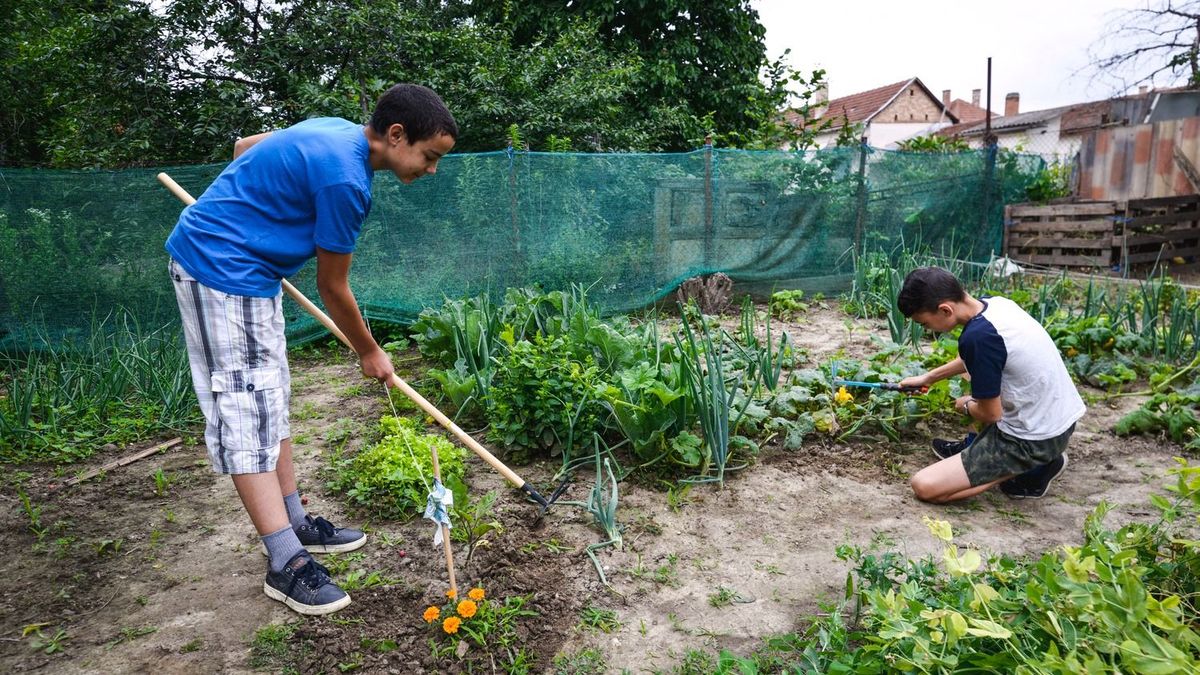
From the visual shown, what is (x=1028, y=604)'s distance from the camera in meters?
1.31

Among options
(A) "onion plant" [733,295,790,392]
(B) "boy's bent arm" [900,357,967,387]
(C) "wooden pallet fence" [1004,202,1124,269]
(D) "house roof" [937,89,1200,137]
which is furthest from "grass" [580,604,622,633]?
(D) "house roof" [937,89,1200,137]

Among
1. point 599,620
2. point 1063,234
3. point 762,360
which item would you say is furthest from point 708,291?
point 599,620

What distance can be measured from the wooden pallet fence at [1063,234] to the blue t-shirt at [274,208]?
7.87 m

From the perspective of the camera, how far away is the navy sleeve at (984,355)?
257 cm

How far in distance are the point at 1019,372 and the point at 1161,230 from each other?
692 centimetres

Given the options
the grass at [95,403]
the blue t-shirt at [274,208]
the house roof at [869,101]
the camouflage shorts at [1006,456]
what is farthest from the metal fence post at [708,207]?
the house roof at [869,101]

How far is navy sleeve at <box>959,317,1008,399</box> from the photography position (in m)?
2.57

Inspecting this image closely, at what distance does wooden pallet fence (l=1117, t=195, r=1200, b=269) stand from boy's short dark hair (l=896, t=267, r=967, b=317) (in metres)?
6.12

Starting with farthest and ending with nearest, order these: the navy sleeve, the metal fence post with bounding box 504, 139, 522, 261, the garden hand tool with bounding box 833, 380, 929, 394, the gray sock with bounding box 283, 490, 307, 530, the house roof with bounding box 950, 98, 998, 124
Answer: the house roof with bounding box 950, 98, 998, 124 < the metal fence post with bounding box 504, 139, 522, 261 < the garden hand tool with bounding box 833, 380, 929, 394 < the navy sleeve < the gray sock with bounding box 283, 490, 307, 530

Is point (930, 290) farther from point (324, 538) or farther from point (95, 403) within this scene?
point (95, 403)

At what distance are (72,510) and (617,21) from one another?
33.6 ft

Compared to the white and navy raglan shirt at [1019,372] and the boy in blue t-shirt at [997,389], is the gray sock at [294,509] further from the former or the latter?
the white and navy raglan shirt at [1019,372]

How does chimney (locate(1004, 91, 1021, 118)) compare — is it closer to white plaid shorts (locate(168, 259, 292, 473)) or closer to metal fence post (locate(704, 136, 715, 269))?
metal fence post (locate(704, 136, 715, 269))

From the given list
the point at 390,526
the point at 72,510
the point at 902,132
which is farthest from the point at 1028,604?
the point at 902,132
